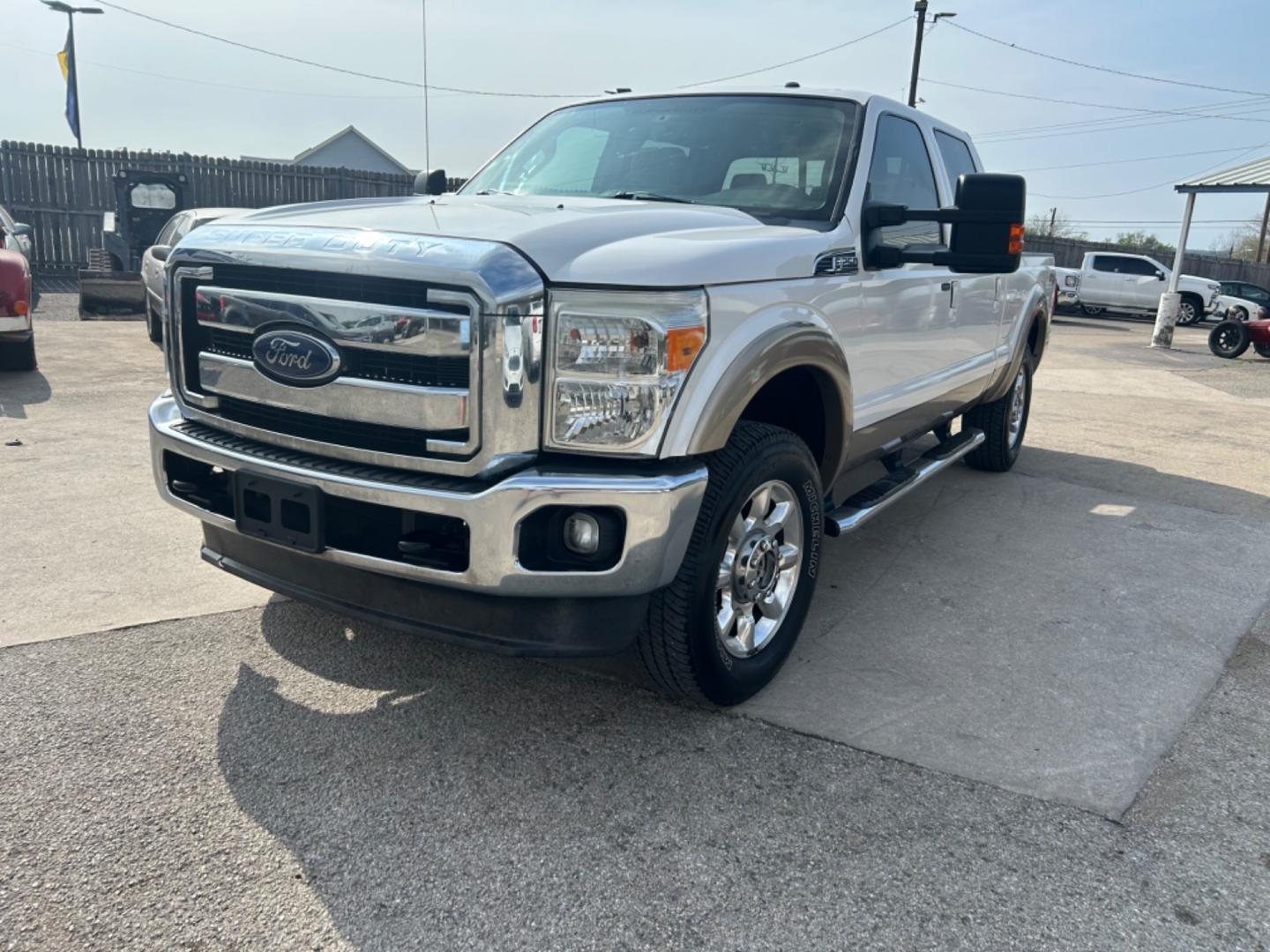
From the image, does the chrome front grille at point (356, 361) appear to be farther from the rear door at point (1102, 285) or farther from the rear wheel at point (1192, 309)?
the rear wheel at point (1192, 309)

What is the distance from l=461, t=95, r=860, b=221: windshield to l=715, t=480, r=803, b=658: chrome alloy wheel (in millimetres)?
1140

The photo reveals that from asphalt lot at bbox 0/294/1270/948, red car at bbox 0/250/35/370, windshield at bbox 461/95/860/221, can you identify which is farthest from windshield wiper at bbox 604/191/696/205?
red car at bbox 0/250/35/370

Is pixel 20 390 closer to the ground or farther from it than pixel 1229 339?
closer to the ground

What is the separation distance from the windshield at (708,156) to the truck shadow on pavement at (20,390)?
15.1 ft

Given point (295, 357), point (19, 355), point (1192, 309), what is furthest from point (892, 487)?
point (1192, 309)

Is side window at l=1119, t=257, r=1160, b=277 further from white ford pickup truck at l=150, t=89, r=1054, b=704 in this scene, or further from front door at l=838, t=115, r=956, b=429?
white ford pickup truck at l=150, t=89, r=1054, b=704

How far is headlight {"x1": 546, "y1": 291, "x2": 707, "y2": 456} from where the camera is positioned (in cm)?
263

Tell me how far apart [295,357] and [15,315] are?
6.83 meters

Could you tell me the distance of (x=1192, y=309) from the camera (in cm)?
2531

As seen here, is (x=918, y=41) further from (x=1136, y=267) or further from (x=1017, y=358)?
(x=1017, y=358)

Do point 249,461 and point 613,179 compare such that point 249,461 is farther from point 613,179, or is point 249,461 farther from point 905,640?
point 905,640

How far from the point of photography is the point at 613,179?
13.3 feet

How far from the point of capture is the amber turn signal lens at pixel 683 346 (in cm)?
267

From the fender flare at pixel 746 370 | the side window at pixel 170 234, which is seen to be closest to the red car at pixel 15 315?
the side window at pixel 170 234
